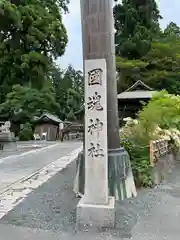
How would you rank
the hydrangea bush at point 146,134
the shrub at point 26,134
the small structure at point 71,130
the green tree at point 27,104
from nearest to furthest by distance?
the hydrangea bush at point 146,134, the small structure at point 71,130, the shrub at point 26,134, the green tree at point 27,104

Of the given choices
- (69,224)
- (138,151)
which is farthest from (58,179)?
(69,224)

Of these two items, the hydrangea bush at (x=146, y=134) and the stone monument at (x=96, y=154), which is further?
the hydrangea bush at (x=146, y=134)

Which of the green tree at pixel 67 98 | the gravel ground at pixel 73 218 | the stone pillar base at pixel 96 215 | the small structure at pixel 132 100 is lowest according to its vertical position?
the gravel ground at pixel 73 218

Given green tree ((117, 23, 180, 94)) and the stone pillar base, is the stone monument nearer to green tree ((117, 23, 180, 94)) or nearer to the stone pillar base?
the stone pillar base

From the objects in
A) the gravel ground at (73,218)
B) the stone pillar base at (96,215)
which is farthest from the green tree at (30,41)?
the stone pillar base at (96,215)

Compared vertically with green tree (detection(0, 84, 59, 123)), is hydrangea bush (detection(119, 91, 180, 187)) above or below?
below

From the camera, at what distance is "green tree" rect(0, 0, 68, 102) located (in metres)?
21.3

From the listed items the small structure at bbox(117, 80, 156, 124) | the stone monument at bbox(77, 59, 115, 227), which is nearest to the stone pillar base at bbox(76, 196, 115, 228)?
the stone monument at bbox(77, 59, 115, 227)

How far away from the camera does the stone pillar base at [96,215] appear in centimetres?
391

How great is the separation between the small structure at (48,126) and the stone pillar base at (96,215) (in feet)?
73.3

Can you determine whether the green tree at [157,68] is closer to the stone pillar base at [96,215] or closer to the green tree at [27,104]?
the green tree at [27,104]

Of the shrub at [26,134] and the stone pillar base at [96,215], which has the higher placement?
the shrub at [26,134]

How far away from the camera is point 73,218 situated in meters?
4.29

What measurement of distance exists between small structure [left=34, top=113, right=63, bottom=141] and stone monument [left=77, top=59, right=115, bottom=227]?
22141mm
